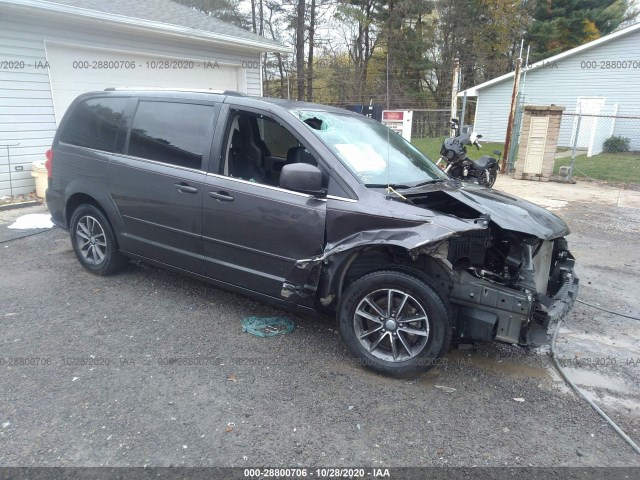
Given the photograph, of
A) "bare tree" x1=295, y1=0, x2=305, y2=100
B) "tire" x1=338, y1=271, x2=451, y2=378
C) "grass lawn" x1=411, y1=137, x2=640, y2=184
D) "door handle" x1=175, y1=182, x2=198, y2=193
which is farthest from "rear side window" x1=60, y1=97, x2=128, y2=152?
"bare tree" x1=295, y1=0, x2=305, y2=100

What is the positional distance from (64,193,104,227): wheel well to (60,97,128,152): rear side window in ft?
1.69

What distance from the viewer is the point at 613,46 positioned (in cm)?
2117

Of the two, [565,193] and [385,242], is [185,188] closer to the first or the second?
[385,242]

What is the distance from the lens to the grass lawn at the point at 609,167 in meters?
12.8

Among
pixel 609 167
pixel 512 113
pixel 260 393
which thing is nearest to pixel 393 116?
pixel 512 113

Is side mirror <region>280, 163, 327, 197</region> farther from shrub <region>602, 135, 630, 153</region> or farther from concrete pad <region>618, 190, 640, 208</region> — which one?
shrub <region>602, 135, 630, 153</region>

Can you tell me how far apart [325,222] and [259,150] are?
1388 millimetres

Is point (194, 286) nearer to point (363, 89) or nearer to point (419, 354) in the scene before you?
point (419, 354)

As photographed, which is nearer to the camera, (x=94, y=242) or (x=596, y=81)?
(x=94, y=242)

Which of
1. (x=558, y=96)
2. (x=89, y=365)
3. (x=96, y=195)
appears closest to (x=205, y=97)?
(x=96, y=195)

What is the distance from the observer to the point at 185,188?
152 inches

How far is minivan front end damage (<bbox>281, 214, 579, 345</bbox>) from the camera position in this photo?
2.89 m

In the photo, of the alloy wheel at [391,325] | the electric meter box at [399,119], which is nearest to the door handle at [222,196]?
the alloy wheel at [391,325]

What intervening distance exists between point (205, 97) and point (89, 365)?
2311 millimetres
